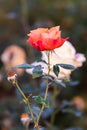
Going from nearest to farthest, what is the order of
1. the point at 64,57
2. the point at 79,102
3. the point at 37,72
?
the point at 37,72, the point at 64,57, the point at 79,102

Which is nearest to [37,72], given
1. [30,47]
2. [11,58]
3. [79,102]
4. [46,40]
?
[46,40]

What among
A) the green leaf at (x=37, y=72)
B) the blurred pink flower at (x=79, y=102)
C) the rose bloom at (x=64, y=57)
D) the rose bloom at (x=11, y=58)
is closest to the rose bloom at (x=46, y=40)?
the green leaf at (x=37, y=72)

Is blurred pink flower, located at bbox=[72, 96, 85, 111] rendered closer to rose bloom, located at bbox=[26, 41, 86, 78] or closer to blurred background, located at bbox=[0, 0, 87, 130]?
blurred background, located at bbox=[0, 0, 87, 130]

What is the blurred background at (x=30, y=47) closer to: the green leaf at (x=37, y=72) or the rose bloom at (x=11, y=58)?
the rose bloom at (x=11, y=58)

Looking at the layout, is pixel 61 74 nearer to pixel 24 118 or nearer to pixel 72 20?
pixel 24 118

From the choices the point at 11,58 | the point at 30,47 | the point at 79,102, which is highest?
the point at 30,47

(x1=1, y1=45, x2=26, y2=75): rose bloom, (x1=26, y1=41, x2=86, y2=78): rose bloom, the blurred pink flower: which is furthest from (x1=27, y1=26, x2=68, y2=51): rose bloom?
the blurred pink flower

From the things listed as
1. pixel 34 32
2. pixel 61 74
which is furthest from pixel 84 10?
pixel 34 32

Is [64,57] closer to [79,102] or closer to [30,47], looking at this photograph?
[79,102]
